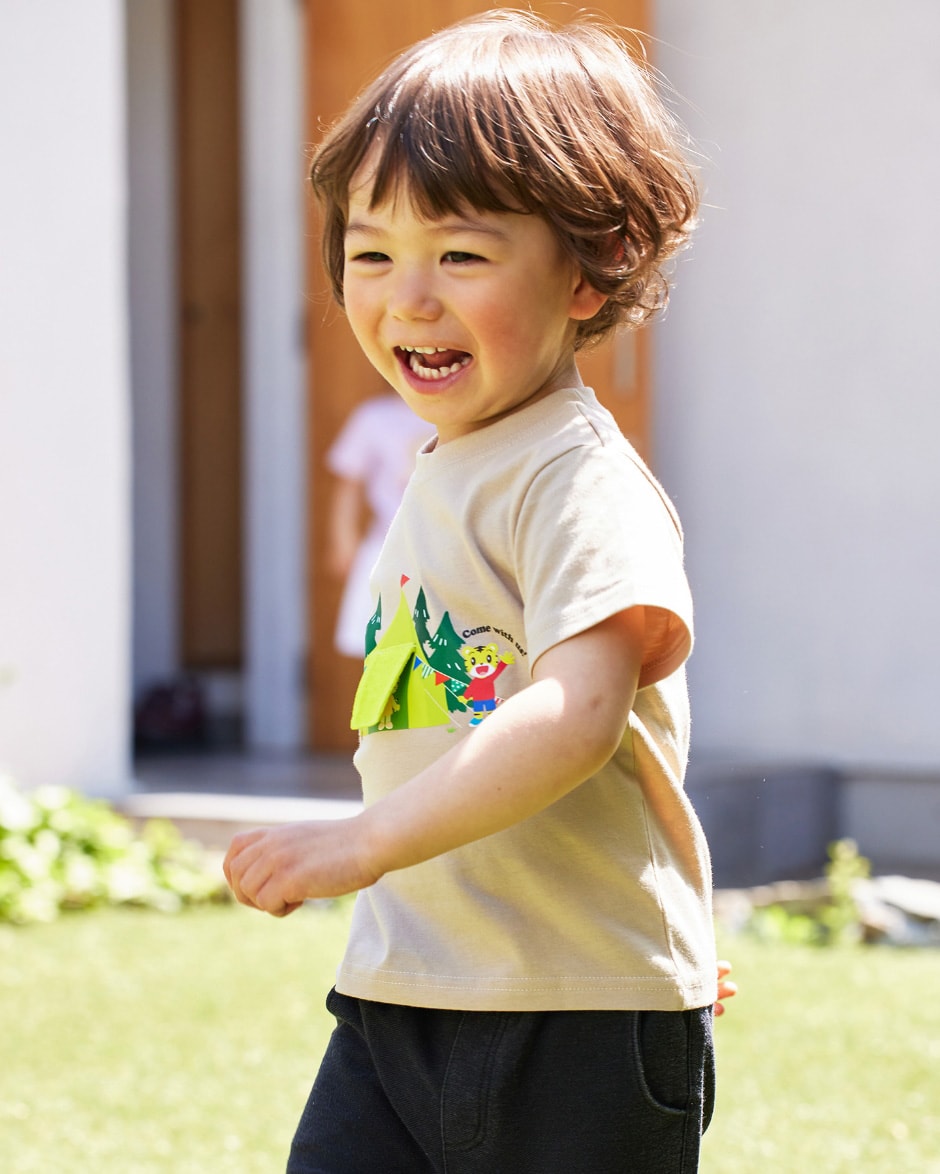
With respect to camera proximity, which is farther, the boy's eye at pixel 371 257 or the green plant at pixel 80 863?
the green plant at pixel 80 863

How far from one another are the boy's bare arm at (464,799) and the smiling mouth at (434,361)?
0.32 meters

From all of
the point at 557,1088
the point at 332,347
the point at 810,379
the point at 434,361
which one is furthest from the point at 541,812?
the point at 332,347

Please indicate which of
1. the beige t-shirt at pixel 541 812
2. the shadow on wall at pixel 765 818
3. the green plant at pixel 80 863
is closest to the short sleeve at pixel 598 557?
the beige t-shirt at pixel 541 812

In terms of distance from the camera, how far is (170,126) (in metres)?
7.93

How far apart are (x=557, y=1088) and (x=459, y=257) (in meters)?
0.68

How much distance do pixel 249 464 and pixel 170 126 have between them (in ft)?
5.75

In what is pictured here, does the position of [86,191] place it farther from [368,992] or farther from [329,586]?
[368,992]

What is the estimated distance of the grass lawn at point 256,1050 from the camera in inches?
109

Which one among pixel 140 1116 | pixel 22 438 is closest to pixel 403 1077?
pixel 140 1116

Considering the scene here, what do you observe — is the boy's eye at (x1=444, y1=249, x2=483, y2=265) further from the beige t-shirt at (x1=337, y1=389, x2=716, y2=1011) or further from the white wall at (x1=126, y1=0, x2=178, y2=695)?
the white wall at (x1=126, y1=0, x2=178, y2=695)

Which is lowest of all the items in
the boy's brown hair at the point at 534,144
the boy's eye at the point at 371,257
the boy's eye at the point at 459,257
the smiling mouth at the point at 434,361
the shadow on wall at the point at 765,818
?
the shadow on wall at the point at 765,818

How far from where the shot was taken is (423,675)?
147 centimetres

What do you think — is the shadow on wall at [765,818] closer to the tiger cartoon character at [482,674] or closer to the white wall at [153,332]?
the white wall at [153,332]

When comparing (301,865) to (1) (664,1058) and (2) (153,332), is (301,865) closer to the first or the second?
(1) (664,1058)
